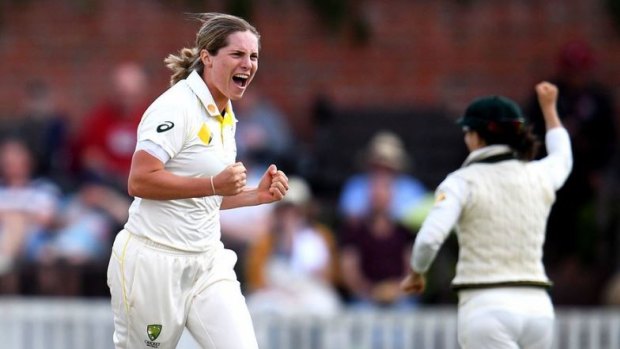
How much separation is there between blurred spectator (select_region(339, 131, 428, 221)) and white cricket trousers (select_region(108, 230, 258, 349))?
5.51 meters

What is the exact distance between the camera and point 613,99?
14141 millimetres

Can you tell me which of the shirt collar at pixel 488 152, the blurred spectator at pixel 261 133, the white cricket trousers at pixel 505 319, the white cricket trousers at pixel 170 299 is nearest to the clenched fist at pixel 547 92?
the shirt collar at pixel 488 152

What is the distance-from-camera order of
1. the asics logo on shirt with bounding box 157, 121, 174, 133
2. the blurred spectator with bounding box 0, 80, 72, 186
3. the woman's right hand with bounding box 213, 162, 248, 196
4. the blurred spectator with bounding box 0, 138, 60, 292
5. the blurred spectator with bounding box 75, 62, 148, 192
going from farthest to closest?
the blurred spectator with bounding box 0, 80, 72, 186
the blurred spectator with bounding box 75, 62, 148, 192
the blurred spectator with bounding box 0, 138, 60, 292
the asics logo on shirt with bounding box 157, 121, 174, 133
the woman's right hand with bounding box 213, 162, 248, 196

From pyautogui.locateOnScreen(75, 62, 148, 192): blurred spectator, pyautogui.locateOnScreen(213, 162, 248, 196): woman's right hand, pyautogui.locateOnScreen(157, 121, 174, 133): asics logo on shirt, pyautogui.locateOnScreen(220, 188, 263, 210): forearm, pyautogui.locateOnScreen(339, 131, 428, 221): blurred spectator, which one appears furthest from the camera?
pyautogui.locateOnScreen(75, 62, 148, 192): blurred spectator

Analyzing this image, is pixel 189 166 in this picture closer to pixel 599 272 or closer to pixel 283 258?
pixel 283 258

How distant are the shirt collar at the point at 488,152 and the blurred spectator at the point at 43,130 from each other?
6.73 meters

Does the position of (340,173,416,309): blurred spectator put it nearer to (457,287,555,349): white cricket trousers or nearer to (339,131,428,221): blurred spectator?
(339,131,428,221): blurred spectator

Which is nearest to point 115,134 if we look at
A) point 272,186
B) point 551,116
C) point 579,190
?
point 579,190

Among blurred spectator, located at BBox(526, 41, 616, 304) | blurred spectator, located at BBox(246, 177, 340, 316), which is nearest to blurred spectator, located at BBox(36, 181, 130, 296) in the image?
blurred spectator, located at BBox(246, 177, 340, 316)

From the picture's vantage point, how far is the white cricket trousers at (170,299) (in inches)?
274

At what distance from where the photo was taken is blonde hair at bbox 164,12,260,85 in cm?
696

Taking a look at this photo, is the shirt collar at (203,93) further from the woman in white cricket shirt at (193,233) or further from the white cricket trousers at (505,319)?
the white cricket trousers at (505,319)

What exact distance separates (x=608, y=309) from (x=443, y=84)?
309cm

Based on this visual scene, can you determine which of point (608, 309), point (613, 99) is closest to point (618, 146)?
point (613, 99)
